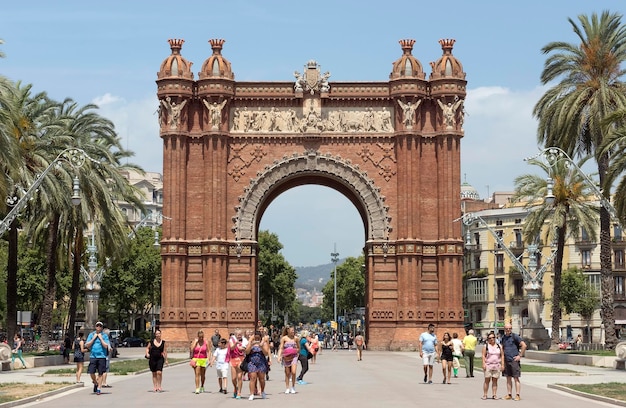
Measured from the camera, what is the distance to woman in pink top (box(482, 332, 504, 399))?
25.9 meters

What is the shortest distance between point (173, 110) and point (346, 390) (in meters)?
33.7

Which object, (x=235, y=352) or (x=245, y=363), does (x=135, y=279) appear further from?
(x=245, y=363)

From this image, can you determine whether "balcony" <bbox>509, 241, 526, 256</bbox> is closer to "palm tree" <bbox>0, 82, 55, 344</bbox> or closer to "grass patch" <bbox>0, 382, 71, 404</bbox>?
"palm tree" <bbox>0, 82, 55, 344</bbox>

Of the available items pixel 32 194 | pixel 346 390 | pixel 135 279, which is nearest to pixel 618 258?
pixel 135 279

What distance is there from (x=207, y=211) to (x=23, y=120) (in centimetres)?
1772

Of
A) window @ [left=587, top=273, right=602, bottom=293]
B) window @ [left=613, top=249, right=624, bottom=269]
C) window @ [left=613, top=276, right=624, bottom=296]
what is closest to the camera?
window @ [left=613, top=249, right=624, bottom=269]

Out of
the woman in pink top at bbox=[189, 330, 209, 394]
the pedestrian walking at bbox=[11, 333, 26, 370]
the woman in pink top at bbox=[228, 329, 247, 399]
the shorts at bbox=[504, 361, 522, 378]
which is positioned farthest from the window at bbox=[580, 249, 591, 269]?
the woman in pink top at bbox=[189, 330, 209, 394]

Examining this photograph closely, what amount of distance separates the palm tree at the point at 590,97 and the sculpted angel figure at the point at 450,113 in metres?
10.4

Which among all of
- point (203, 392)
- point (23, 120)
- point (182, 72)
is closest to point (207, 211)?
point (182, 72)

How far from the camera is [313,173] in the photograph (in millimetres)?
60125

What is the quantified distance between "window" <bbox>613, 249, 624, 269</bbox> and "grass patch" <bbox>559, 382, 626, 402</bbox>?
6652 centimetres

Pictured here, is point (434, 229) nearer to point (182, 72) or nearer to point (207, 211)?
point (207, 211)

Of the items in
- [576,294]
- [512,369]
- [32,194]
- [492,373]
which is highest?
[32,194]

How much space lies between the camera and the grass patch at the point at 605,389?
982 inches
